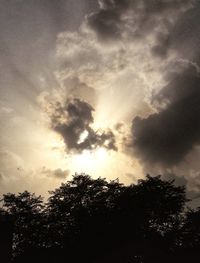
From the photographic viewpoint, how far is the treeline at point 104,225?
67.1 m

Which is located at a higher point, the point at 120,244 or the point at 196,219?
the point at 196,219

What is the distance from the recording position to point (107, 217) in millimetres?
71625

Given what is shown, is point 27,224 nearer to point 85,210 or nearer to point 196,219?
point 85,210

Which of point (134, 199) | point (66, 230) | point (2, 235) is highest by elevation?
point (134, 199)

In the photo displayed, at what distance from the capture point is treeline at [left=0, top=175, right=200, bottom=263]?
220 ft

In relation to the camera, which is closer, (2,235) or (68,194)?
(2,235)

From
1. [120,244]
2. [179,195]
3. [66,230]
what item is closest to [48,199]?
[66,230]

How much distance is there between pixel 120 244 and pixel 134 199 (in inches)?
396

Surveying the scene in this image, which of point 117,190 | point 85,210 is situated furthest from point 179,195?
point 85,210

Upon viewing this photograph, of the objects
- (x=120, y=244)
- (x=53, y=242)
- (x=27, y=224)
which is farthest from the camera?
(x=27, y=224)

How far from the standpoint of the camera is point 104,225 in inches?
2749

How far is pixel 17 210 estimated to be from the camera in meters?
81.9

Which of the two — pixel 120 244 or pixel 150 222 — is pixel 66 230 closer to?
pixel 120 244

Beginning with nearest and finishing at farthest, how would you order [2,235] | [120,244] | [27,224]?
[2,235] < [120,244] < [27,224]
